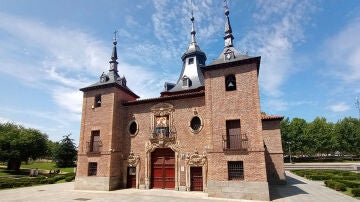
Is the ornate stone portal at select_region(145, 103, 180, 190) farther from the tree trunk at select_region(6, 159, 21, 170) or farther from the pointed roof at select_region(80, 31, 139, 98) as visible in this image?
the tree trunk at select_region(6, 159, 21, 170)

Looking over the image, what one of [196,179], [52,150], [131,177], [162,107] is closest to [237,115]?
[196,179]

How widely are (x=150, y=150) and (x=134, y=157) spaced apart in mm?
1716

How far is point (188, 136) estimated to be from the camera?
18312 millimetres

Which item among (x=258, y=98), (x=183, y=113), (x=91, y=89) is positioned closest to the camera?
(x=258, y=98)

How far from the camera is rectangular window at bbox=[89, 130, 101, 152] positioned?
66.4ft

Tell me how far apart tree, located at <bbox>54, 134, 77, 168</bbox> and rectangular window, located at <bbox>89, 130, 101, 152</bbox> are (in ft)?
96.3

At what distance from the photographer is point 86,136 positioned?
20969 mm

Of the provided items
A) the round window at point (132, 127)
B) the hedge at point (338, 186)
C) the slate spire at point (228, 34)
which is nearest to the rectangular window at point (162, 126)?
the round window at point (132, 127)

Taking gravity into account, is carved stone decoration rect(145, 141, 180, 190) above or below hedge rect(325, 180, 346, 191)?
above

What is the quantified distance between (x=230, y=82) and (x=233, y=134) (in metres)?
4.04

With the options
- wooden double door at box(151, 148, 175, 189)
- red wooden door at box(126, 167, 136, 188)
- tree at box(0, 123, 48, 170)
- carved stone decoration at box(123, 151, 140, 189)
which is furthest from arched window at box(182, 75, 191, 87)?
tree at box(0, 123, 48, 170)

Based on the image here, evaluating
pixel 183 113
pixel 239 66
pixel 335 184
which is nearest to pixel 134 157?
pixel 183 113

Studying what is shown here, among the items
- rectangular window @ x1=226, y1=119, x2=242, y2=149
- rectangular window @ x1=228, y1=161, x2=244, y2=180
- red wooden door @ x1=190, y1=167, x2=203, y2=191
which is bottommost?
red wooden door @ x1=190, y1=167, x2=203, y2=191

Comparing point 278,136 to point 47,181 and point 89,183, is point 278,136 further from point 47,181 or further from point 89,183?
point 47,181
